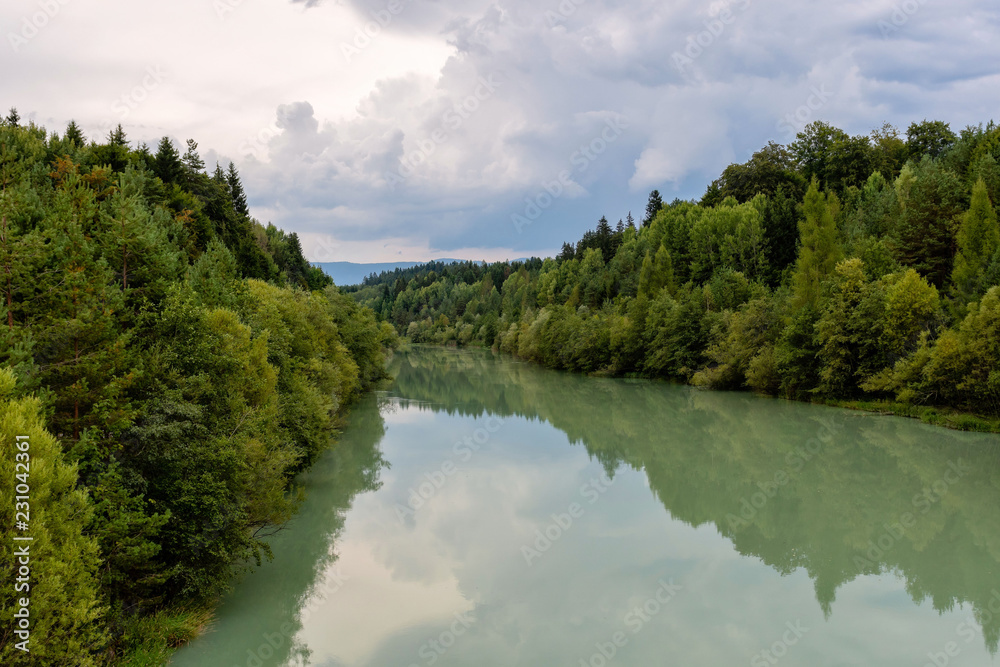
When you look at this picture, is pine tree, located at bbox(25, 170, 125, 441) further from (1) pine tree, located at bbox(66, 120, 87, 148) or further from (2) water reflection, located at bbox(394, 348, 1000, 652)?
(1) pine tree, located at bbox(66, 120, 87, 148)

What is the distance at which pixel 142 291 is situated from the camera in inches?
464

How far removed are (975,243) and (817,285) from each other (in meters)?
8.77

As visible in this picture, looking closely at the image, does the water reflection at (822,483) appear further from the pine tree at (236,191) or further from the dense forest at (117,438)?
the pine tree at (236,191)

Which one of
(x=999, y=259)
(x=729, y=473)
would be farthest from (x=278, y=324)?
(x=999, y=259)

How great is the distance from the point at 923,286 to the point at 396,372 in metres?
51.1

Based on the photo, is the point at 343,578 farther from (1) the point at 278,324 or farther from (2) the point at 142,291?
(1) the point at 278,324

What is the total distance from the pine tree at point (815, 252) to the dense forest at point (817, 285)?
100 millimetres

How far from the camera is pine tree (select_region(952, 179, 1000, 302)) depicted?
111 ft

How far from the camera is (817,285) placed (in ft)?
138

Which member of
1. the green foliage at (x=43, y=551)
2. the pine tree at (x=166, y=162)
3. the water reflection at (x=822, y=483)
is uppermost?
the pine tree at (x=166, y=162)

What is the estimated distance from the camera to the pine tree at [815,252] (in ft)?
140

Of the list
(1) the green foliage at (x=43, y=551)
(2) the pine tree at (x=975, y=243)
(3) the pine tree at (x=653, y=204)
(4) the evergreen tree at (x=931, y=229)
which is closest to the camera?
(1) the green foliage at (x=43, y=551)

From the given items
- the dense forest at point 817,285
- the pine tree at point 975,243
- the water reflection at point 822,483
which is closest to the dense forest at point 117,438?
the water reflection at point 822,483

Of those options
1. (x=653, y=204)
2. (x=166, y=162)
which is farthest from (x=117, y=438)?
(x=653, y=204)
